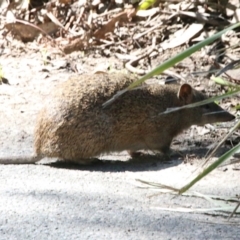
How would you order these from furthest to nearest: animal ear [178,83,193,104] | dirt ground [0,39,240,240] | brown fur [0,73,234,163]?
1. animal ear [178,83,193,104]
2. brown fur [0,73,234,163]
3. dirt ground [0,39,240,240]

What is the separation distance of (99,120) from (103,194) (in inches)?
56.5

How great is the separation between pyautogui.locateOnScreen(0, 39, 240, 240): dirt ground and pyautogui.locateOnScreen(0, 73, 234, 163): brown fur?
17 centimetres

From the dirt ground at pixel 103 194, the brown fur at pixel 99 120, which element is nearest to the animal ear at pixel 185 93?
the brown fur at pixel 99 120

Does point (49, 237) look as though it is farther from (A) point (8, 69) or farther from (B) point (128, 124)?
(A) point (8, 69)

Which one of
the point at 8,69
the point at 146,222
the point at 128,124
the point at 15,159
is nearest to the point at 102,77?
the point at 128,124

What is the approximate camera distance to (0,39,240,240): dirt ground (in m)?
4.45

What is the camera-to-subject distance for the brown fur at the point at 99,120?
6.53m

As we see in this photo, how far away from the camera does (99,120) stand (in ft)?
21.8

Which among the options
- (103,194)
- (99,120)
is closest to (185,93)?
(99,120)

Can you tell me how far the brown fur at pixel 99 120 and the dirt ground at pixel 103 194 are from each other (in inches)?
6.6

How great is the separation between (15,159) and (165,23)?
423 centimetres

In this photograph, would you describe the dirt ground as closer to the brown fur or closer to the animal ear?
the brown fur

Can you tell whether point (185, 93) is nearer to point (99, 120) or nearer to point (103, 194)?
point (99, 120)

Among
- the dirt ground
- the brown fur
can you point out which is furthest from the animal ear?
the dirt ground
